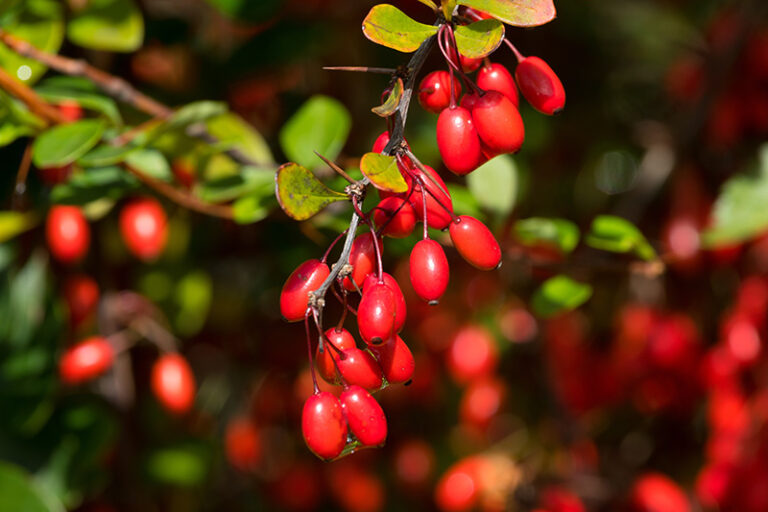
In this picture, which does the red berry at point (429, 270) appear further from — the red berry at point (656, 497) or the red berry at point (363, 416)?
the red berry at point (656, 497)

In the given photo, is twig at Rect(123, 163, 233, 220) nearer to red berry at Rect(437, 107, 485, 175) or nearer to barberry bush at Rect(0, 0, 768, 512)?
barberry bush at Rect(0, 0, 768, 512)

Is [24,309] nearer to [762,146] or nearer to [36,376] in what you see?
[36,376]

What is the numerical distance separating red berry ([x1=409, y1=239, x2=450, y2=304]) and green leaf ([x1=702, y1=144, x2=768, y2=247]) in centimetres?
82

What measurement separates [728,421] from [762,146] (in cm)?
56

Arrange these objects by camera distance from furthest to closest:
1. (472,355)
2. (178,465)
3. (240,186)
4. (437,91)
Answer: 1. (472,355)
2. (178,465)
3. (240,186)
4. (437,91)

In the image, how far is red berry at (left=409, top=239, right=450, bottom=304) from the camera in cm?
62

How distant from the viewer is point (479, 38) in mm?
599

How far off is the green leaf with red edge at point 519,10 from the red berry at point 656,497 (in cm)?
116

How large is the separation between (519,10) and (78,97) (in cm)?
53

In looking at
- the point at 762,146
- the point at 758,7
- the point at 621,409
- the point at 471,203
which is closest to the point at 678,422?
the point at 621,409

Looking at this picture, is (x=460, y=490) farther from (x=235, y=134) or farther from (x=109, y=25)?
(x=109, y=25)

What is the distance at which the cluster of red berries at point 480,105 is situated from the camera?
2.02 feet

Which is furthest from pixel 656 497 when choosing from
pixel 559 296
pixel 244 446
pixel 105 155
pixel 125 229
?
pixel 105 155

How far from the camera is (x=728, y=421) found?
5.24ft
